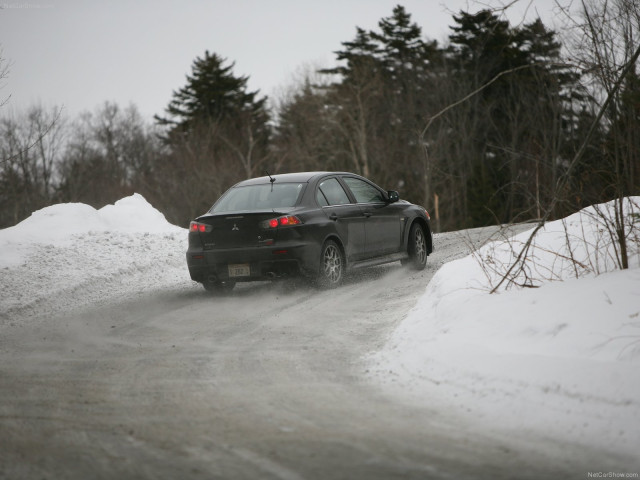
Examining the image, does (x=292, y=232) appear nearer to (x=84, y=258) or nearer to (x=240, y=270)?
(x=240, y=270)

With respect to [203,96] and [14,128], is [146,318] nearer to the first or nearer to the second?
[203,96]

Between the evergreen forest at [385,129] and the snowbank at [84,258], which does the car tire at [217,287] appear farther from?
the evergreen forest at [385,129]

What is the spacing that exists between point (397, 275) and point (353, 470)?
27.5 feet

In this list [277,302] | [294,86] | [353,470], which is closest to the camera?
[353,470]

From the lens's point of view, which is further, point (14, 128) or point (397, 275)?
point (14, 128)

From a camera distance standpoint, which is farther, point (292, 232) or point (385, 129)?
point (385, 129)

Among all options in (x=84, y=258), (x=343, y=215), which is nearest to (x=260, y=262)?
(x=343, y=215)

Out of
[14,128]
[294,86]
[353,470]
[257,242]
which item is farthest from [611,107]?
[14,128]

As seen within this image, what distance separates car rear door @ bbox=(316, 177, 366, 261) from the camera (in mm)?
11094

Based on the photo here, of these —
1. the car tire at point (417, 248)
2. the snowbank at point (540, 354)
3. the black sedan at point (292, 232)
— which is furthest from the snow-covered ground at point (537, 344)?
the car tire at point (417, 248)

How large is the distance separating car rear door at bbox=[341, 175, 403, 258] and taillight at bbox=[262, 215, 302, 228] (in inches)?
67.2

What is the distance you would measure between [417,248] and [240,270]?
12.1 feet

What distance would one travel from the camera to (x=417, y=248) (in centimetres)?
1283

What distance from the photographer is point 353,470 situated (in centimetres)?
371
